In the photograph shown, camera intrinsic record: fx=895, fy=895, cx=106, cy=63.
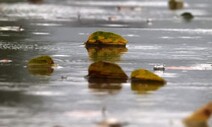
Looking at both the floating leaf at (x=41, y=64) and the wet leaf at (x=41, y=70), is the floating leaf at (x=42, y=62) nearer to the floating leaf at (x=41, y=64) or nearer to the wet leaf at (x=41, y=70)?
the floating leaf at (x=41, y=64)

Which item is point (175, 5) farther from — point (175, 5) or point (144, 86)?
point (144, 86)

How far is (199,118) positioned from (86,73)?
691cm

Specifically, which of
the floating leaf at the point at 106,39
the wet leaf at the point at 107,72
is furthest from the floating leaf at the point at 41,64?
the floating leaf at the point at 106,39

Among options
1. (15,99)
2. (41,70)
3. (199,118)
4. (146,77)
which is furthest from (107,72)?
(199,118)

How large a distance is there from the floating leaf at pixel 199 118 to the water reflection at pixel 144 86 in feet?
11.3

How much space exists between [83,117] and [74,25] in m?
26.1

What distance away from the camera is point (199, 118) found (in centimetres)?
1403

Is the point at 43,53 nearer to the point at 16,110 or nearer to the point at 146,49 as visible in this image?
the point at 146,49

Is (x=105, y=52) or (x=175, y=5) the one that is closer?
(x=105, y=52)

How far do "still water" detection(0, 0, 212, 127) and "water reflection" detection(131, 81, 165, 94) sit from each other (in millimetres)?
82

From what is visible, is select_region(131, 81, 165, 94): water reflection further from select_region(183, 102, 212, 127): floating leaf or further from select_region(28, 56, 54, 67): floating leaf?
select_region(28, 56, 54, 67): floating leaf

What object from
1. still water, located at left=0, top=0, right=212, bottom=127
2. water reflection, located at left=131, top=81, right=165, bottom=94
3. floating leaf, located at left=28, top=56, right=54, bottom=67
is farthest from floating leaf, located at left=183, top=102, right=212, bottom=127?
floating leaf, located at left=28, top=56, right=54, bottom=67

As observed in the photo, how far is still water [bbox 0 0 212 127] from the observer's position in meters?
14.6

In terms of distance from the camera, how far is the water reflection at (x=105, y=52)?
2431cm
